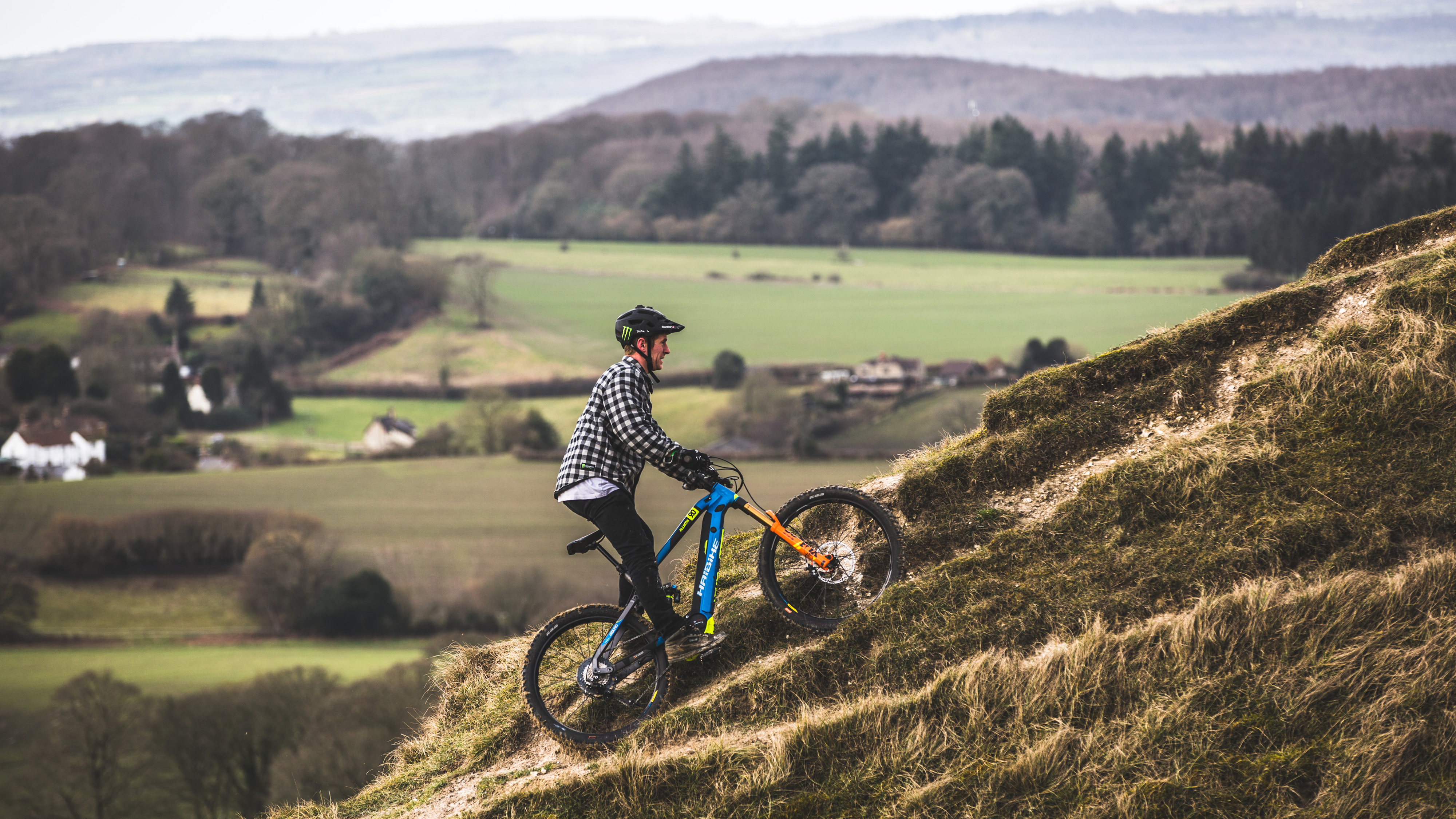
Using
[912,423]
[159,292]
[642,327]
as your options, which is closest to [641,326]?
[642,327]

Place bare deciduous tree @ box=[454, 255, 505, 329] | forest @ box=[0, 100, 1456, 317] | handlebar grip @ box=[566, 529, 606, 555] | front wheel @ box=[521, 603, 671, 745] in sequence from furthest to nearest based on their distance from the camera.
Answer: bare deciduous tree @ box=[454, 255, 505, 329]
forest @ box=[0, 100, 1456, 317]
front wheel @ box=[521, 603, 671, 745]
handlebar grip @ box=[566, 529, 606, 555]

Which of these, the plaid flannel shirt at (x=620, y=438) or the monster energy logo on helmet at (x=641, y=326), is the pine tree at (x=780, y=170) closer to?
the monster energy logo on helmet at (x=641, y=326)

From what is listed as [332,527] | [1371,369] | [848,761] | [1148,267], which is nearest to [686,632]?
[848,761]

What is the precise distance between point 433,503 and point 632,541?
108 meters

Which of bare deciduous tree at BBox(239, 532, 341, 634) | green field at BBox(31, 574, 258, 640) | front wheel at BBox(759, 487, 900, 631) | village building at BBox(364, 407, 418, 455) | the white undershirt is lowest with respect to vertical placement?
green field at BBox(31, 574, 258, 640)

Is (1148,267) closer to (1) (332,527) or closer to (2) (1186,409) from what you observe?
(1) (332,527)

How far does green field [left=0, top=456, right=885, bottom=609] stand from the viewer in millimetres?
89188

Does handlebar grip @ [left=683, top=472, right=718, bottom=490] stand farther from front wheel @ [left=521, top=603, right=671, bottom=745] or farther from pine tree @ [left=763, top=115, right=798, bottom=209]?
pine tree @ [left=763, top=115, right=798, bottom=209]

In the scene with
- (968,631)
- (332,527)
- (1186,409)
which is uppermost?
(1186,409)

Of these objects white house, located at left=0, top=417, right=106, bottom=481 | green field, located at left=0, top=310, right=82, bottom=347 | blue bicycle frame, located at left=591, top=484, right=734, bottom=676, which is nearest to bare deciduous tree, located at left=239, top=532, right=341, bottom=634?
white house, located at left=0, top=417, right=106, bottom=481

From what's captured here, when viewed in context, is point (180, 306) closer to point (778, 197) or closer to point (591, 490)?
point (778, 197)

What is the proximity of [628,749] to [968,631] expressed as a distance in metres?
3.19

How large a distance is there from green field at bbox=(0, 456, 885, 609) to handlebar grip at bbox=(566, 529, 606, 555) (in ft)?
185

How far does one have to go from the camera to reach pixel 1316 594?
8.50 meters
